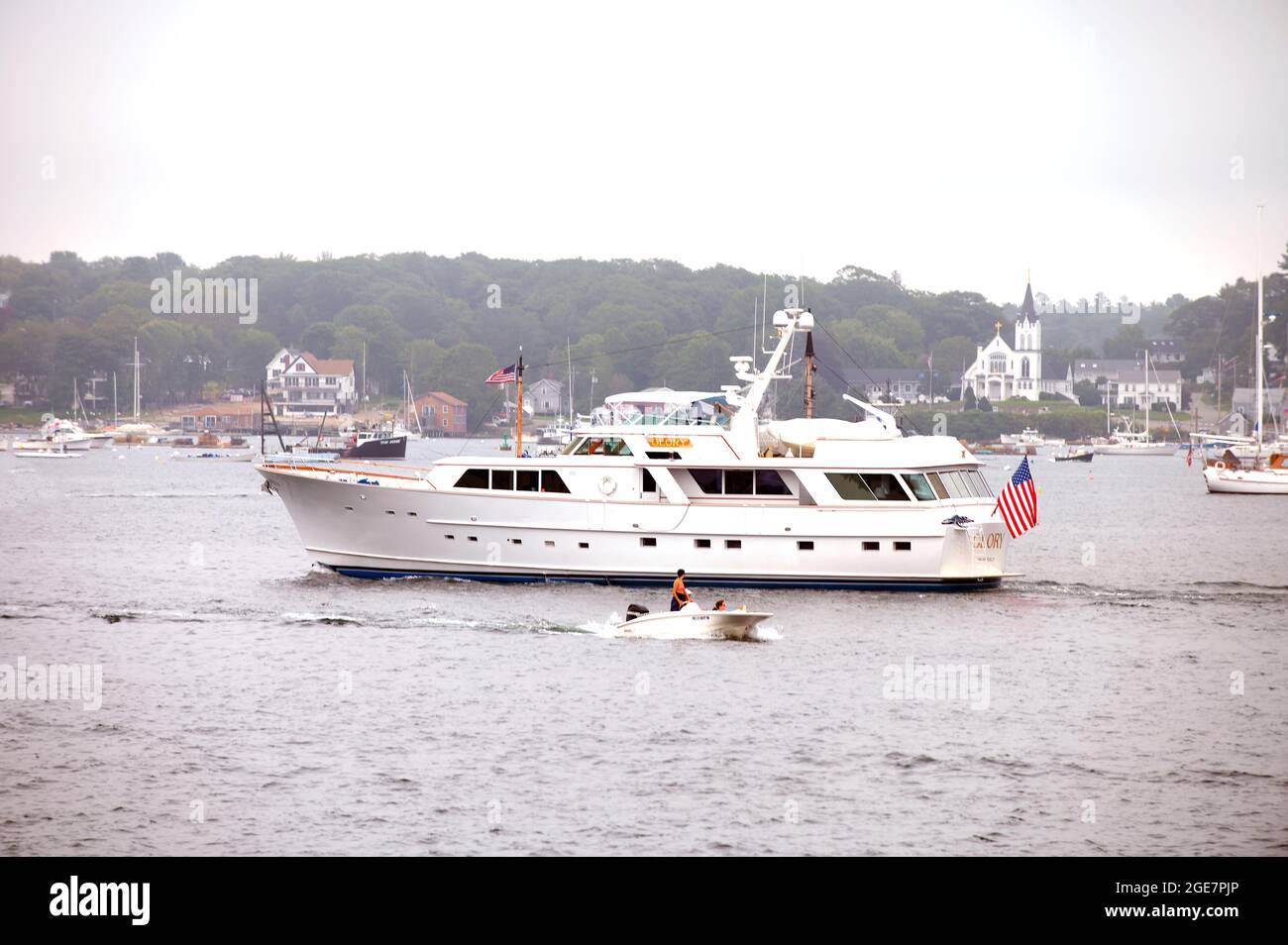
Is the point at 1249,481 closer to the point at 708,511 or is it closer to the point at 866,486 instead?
the point at 866,486

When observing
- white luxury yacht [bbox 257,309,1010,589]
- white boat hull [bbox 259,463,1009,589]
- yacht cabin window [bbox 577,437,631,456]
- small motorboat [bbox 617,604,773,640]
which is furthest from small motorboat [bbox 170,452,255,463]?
small motorboat [bbox 617,604,773,640]

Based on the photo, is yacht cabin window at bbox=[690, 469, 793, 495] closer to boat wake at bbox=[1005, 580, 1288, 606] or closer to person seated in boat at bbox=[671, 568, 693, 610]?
Result: person seated in boat at bbox=[671, 568, 693, 610]

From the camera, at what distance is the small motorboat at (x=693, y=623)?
37031mm

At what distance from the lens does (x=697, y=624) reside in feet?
122

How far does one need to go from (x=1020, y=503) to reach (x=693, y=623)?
34.7ft

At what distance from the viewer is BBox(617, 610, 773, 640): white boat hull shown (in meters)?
37.0

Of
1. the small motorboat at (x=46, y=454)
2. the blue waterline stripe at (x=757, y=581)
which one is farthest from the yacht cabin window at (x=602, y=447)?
the small motorboat at (x=46, y=454)

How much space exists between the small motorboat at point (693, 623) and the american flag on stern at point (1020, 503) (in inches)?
338

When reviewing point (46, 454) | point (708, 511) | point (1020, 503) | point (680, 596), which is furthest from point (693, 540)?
point (46, 454)

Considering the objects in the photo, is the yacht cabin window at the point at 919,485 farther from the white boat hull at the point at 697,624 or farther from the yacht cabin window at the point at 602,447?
the white boat hull at the point at 697,624

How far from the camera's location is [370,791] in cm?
2538
